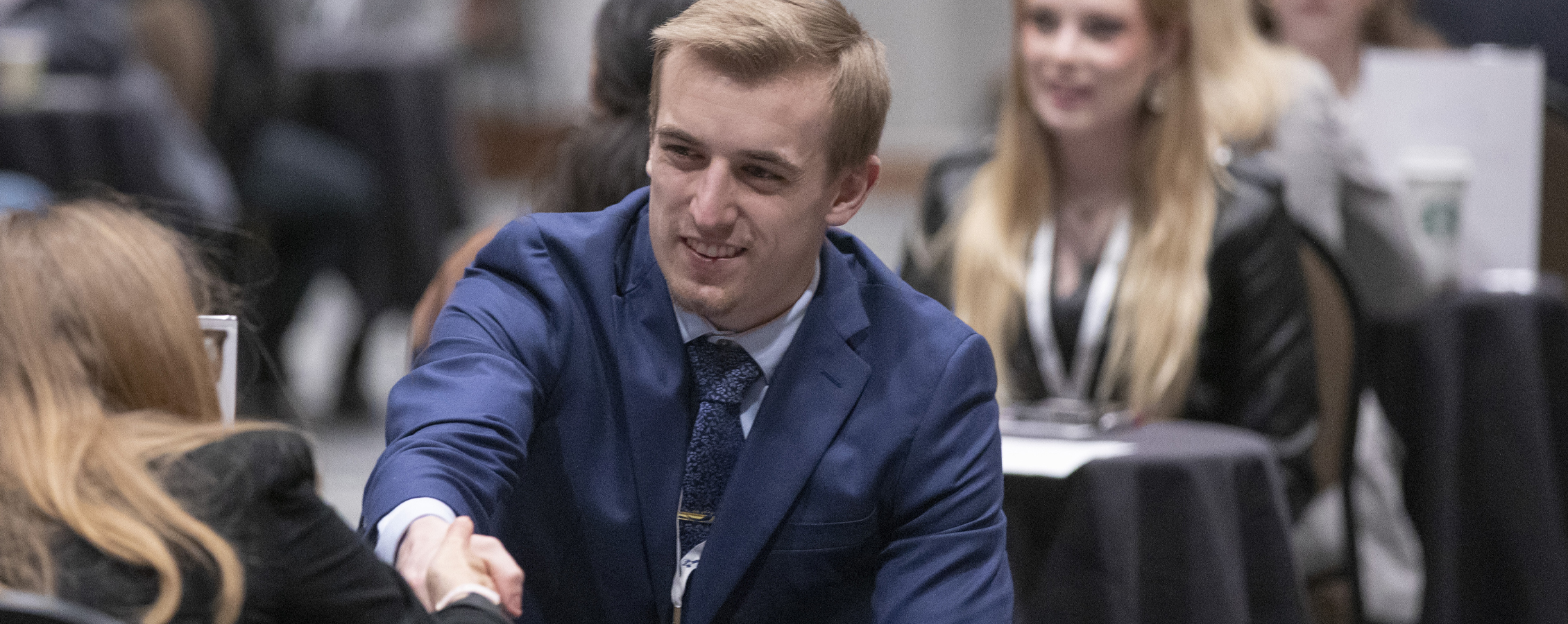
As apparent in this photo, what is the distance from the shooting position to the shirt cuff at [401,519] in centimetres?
156

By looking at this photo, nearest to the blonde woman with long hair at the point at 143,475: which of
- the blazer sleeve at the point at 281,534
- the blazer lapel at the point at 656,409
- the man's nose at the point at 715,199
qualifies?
the blazer sleeve at the point at 281,534

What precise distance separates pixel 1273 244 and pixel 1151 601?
926mm

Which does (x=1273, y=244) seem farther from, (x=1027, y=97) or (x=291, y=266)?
(x=291, y=266)

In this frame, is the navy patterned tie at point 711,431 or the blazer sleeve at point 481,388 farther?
the navy patterned tie at point 711,431

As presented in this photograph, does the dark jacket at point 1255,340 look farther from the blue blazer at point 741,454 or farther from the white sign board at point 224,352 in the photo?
the white sign board at point 224,352

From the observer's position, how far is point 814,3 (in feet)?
5.70

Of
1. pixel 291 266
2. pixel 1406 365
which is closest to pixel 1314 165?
pixel 1406 365

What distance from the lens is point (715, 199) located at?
5.55ft

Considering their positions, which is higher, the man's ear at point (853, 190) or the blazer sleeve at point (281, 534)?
the man's ear at point (853, 190)

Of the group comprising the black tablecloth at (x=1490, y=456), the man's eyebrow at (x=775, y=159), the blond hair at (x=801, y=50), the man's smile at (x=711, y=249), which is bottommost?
the black tablecloth at (x=1490, y=456)

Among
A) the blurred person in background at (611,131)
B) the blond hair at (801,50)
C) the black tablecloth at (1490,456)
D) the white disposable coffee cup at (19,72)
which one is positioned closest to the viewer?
the blond hair at (801,50)

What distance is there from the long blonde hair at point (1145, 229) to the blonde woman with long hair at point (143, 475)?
182 cm

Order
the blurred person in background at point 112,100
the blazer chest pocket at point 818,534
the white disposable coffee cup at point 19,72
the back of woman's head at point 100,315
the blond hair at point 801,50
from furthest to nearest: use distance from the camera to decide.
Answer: the blurred person in background at point 112,100
the white disposable coffee cup at point 19,72
the blazer chest pocket at point 818,534
the blond hair at point 801,50
the back of woman's head at point 100,315

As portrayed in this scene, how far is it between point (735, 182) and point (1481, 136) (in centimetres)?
234
